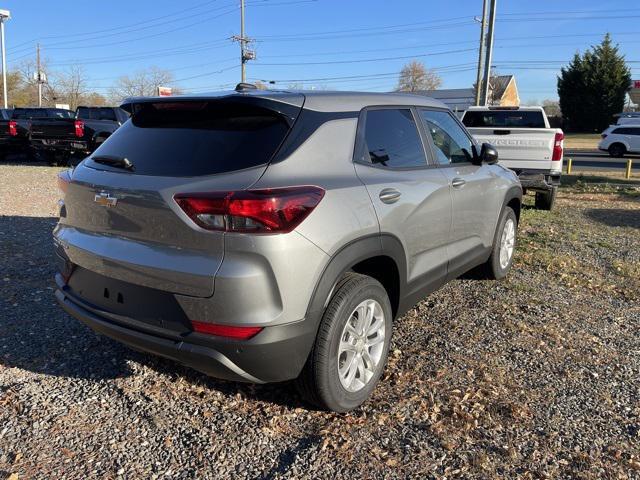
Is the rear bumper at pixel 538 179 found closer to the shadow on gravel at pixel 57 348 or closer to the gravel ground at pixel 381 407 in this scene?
the gravel ground at pixel 381 407

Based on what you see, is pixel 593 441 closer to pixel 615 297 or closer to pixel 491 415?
pixel 491 415

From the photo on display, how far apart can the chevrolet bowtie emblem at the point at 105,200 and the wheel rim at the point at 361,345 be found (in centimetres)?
136

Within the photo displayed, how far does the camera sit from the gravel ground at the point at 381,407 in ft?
8.64

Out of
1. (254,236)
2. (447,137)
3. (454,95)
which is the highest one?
(454,95)

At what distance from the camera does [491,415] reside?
3055mm

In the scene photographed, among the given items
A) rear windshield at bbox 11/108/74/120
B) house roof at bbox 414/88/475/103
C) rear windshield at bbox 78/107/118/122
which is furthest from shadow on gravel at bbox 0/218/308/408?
house roof at bbox 414/88/475/103

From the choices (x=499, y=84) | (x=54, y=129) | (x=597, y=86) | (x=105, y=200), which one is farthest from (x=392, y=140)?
(x=499, y=84)

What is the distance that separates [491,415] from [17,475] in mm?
2399

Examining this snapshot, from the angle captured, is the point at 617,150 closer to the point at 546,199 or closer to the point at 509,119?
the point at 509,119

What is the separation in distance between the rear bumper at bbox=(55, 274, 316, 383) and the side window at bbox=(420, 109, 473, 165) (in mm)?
1949

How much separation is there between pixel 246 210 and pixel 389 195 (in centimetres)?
102

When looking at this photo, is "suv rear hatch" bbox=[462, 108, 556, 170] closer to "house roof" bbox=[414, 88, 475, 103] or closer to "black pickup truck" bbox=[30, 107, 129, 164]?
"black pickup truck" bbox=[30, 107, 129, 164]

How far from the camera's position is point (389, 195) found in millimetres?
3160

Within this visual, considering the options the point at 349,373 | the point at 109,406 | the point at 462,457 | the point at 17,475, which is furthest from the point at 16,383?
the point at 462,457
